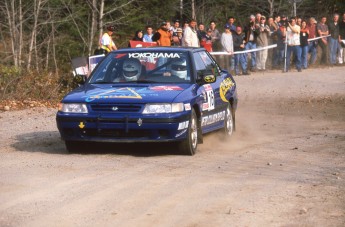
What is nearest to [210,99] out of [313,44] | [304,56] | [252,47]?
[252,47]

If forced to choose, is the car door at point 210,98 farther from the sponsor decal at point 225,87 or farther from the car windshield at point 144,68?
the car windshield at point 144,68

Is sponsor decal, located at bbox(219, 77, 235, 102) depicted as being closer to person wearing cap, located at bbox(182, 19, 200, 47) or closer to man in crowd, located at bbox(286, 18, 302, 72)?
person wearing cap, located at bbox(182, 19, 200, 47)

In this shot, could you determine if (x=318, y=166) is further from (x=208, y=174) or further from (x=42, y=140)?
(x=42, y=140)

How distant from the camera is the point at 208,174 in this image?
1183cm

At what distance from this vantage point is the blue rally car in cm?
1345

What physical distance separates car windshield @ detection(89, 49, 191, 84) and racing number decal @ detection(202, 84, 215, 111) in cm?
35

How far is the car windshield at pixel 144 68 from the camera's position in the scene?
14.6m

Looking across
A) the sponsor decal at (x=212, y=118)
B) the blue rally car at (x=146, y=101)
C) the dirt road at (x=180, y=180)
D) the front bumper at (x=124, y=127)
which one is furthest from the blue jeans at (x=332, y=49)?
the front bumper at (x=124, y=127)

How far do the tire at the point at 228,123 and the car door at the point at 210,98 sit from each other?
19 cm

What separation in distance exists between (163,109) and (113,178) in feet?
7.21

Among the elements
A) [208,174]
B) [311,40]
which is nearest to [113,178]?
[208,174]

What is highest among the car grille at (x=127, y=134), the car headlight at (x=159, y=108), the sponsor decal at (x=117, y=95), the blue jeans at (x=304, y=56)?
the sponsor decal at (x=117, y=95)

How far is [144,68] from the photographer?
1477 centimetres

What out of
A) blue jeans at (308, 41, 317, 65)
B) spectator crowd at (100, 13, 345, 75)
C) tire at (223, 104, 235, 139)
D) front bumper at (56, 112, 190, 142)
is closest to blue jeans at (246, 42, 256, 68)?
spectator crowd at (100, 13, 345, 75)
